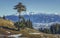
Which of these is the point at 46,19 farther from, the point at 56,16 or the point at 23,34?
Answer: the point at 23,34

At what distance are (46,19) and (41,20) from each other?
1.64 ft

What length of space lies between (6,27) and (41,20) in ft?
11.3

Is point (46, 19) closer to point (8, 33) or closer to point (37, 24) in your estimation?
point (37, 24)

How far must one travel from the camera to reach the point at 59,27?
26.9 m

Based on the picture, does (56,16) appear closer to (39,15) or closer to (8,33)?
(39,15)

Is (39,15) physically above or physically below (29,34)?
above

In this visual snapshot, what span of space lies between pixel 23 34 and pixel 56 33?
305cm

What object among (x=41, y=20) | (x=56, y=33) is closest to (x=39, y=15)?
(x=41, y=20)

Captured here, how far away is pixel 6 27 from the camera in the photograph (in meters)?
27.8

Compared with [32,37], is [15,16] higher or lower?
higher

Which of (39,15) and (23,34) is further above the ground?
(39,15)

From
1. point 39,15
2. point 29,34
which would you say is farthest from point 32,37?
point 39,15

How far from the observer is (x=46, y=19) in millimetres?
27047

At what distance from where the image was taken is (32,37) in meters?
26.1
